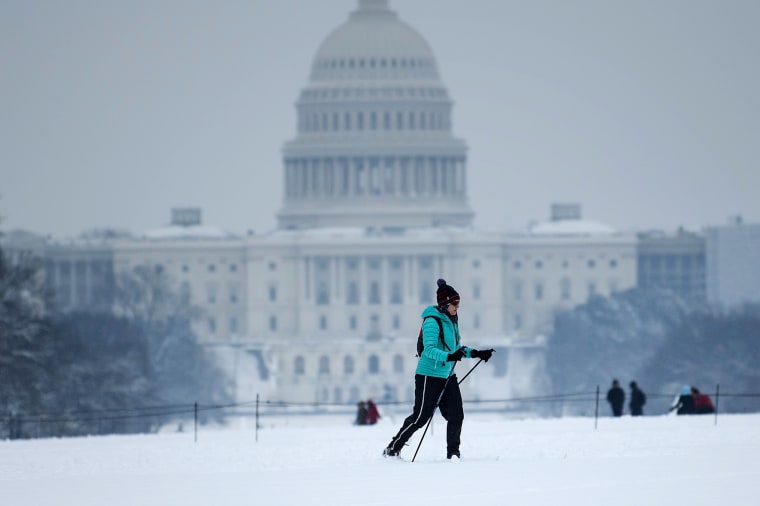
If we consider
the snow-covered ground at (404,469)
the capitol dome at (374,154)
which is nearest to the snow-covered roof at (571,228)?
the capitol dome at (374,154)

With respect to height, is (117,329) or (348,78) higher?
(348,78)

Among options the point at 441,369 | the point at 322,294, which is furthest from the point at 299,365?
the point at 441,369

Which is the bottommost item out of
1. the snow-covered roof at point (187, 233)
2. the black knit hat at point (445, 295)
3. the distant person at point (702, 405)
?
the distant person at point (702, 405)

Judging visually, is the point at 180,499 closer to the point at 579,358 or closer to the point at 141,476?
the point at 141,476

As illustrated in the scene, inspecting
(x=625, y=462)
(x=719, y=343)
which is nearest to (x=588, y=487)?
(x=625, y=462)

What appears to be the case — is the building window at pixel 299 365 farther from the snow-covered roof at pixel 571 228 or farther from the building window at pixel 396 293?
the snow-covered roof at pixel 571 228

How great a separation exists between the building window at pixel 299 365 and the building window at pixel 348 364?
2.45 m

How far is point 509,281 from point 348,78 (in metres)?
23.4

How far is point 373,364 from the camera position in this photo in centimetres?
16212

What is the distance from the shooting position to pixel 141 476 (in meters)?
29.4

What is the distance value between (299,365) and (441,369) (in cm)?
13326

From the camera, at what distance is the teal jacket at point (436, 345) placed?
29141 mm

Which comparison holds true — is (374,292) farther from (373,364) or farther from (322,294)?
(373,364)

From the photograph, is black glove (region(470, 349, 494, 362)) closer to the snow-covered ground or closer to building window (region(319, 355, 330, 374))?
the snow-covered ground
